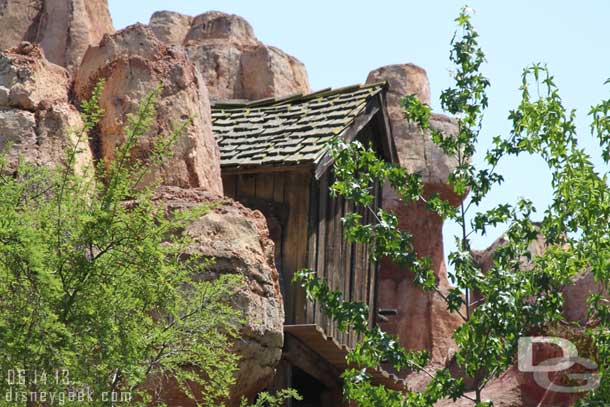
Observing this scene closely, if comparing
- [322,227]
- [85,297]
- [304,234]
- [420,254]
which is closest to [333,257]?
[322,227]

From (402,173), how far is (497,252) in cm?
105

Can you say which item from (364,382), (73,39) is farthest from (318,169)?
(73,39)

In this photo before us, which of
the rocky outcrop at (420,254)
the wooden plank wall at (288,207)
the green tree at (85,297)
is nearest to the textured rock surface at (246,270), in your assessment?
the green tree at (85,297)

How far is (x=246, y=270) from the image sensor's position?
1012cm

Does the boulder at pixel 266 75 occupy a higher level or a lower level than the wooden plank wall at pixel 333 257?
higher

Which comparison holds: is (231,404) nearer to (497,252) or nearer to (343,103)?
(497,252)

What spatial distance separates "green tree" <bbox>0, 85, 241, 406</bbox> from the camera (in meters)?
7.12

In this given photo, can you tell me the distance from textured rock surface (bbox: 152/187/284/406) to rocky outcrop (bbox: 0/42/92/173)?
997 mm

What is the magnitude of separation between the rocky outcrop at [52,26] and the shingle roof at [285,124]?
8602 millimetres

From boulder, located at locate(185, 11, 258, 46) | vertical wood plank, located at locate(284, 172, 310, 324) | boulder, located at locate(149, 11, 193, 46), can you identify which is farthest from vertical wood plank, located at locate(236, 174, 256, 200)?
boulder, located at locate(149, 11, 193, 46)

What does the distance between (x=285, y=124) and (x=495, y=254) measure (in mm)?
6804

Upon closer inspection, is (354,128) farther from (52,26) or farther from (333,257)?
(52,26)

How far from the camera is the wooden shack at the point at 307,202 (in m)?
14.6

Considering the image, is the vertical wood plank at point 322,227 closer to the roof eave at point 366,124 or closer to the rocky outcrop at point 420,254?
the roof eave at point 366,124
